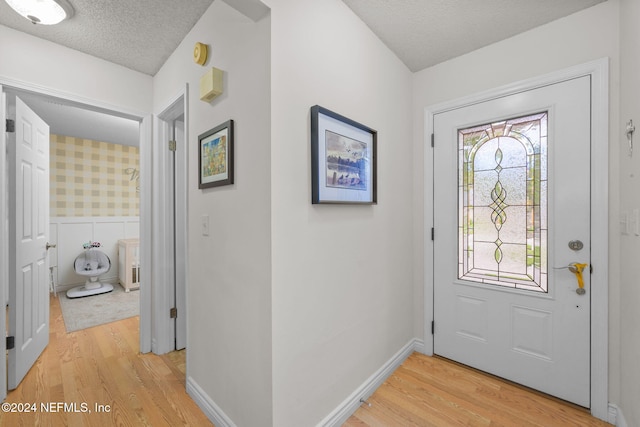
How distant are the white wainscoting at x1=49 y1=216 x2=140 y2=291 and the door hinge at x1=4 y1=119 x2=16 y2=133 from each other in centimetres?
287

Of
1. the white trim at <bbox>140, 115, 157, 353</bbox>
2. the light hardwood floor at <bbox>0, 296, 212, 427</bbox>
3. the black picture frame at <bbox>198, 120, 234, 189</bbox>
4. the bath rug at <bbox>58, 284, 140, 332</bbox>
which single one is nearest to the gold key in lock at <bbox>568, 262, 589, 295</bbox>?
the black picture frame at <bbox>198, 120, 234, 189</bbox>

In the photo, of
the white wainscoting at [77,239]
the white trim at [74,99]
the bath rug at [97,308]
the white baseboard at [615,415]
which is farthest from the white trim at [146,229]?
the white baseboard at [615,415]

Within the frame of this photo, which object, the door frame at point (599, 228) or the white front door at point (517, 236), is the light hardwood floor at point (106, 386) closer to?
the white front door at point (517, 236)

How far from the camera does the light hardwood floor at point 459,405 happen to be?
64.4 inches

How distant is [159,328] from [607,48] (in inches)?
142

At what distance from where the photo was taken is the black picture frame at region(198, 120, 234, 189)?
4.96 ft

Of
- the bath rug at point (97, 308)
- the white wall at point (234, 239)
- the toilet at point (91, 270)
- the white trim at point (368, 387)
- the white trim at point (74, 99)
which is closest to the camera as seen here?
the white wall at point (234, 239)

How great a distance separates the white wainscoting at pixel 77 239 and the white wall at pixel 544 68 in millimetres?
4817

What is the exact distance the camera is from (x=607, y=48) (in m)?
1.64

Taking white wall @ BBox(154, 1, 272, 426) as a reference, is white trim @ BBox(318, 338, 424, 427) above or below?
below

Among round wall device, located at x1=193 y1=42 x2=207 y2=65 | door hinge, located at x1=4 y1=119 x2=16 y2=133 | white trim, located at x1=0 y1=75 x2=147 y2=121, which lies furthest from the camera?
door hinge, located at x1=4 y1=119 x2=16 y2=133

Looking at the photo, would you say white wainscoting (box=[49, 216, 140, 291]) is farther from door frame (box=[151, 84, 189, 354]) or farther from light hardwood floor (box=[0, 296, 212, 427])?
door frame (box=[151, 84, 189, 354])

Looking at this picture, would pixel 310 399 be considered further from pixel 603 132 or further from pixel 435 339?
pixel 603 132

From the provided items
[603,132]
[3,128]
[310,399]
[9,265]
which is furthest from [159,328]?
[603,132]
